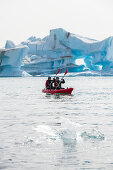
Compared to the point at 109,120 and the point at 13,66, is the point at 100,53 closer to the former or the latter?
the point at 13,66

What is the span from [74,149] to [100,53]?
87.0 meters

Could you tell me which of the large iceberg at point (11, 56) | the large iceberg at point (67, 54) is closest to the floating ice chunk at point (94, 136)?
the large iceberg at point (11, 56)

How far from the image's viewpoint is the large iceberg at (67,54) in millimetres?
94012

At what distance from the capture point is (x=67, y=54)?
9962cm

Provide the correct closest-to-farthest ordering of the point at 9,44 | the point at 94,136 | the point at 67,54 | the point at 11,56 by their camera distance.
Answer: the point at 94,136
the point at 11,56
the point at 9,44
the point at 67,54

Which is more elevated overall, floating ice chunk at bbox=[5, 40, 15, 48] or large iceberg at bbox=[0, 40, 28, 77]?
floating ice chunk at bbox=[5, 40, 15, 48]

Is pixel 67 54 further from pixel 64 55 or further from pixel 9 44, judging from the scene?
pixel 9 44

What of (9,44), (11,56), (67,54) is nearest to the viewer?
(11,56)

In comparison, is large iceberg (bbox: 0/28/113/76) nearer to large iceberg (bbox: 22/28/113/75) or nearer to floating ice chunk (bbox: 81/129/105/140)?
large iceberg (bbox: 22/28/113/75)

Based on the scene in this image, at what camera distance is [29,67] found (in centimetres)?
10450

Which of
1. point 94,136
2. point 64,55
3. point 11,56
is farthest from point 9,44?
point 94,136

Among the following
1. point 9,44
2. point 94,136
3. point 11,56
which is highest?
point 9,44

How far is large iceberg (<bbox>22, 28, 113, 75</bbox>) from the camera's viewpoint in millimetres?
94012

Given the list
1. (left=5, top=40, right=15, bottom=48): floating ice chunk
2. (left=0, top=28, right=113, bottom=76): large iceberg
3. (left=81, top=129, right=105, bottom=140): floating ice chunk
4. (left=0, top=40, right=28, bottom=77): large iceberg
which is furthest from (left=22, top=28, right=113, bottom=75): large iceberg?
(left=81, top=129, right=105, bottom=140): floating ice chunk
